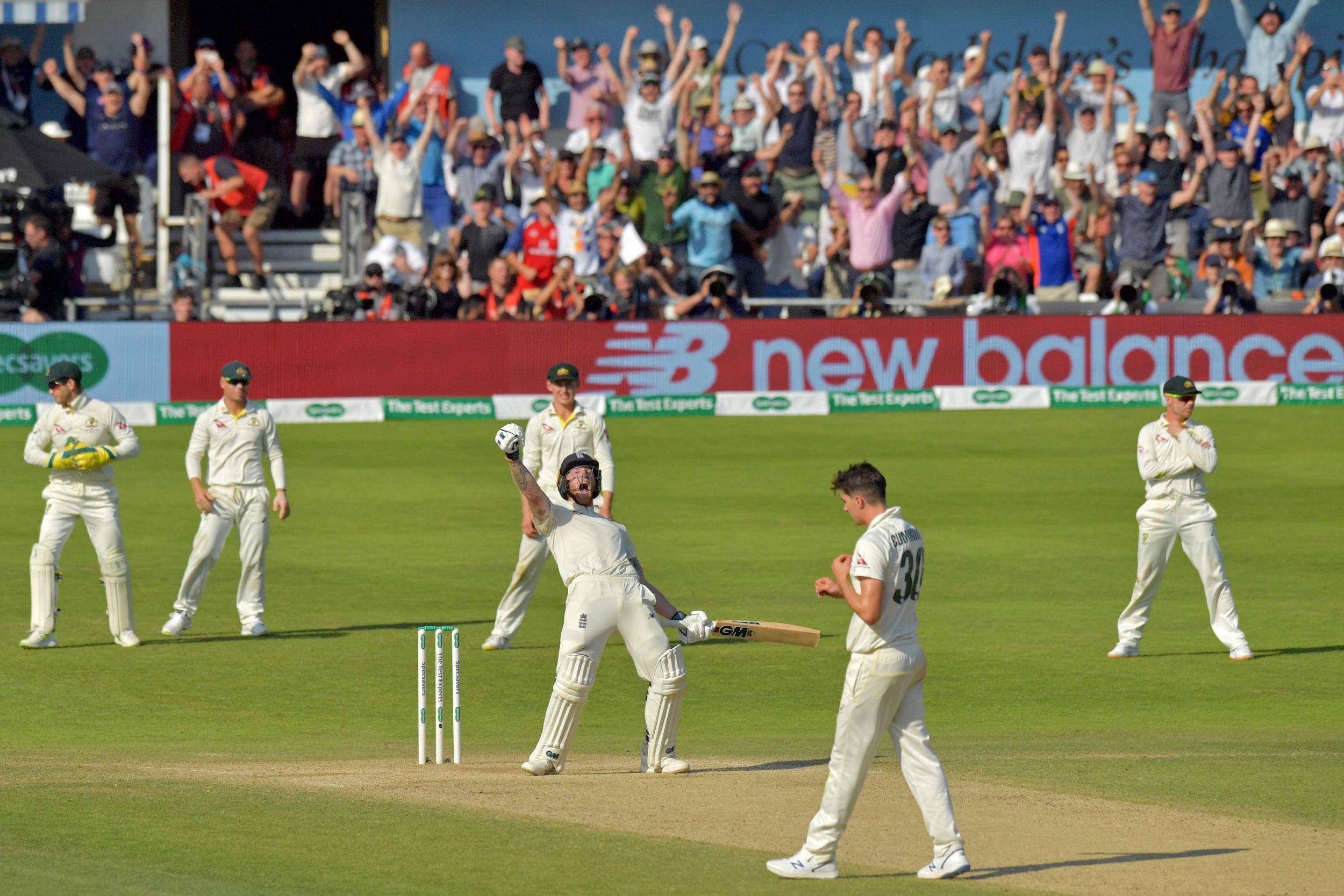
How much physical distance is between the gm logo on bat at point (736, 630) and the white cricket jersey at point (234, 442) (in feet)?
24.5

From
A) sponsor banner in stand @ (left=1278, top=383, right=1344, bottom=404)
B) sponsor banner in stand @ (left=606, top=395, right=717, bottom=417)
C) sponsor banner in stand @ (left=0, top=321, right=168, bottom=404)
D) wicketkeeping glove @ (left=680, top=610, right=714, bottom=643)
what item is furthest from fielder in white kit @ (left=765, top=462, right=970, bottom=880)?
sponsor banner in stand @ (left=1278, top=383, right=1344, bottom=404)

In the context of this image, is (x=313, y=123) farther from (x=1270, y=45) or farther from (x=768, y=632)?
(x=768, y=632)

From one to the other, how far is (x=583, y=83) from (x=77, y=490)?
64.0ft

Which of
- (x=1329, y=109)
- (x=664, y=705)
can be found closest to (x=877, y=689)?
(x=664, y=705)

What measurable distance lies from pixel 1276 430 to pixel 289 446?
14759mm

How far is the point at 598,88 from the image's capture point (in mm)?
33875

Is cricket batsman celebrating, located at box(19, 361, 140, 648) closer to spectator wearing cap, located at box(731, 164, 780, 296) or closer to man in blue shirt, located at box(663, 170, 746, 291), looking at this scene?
man in blue shirt, located at box(663, 170, 746, 291)

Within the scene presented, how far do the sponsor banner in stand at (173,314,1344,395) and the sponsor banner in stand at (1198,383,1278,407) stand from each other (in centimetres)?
20

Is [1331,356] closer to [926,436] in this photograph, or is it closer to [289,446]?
[926,436]

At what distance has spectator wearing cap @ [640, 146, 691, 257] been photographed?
102ft

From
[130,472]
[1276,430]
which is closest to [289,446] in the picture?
[130,472]

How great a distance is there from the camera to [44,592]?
651 inches

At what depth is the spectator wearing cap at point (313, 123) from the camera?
32031 mm

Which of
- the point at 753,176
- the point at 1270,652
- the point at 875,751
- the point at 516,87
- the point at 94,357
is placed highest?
the point at 516,87
